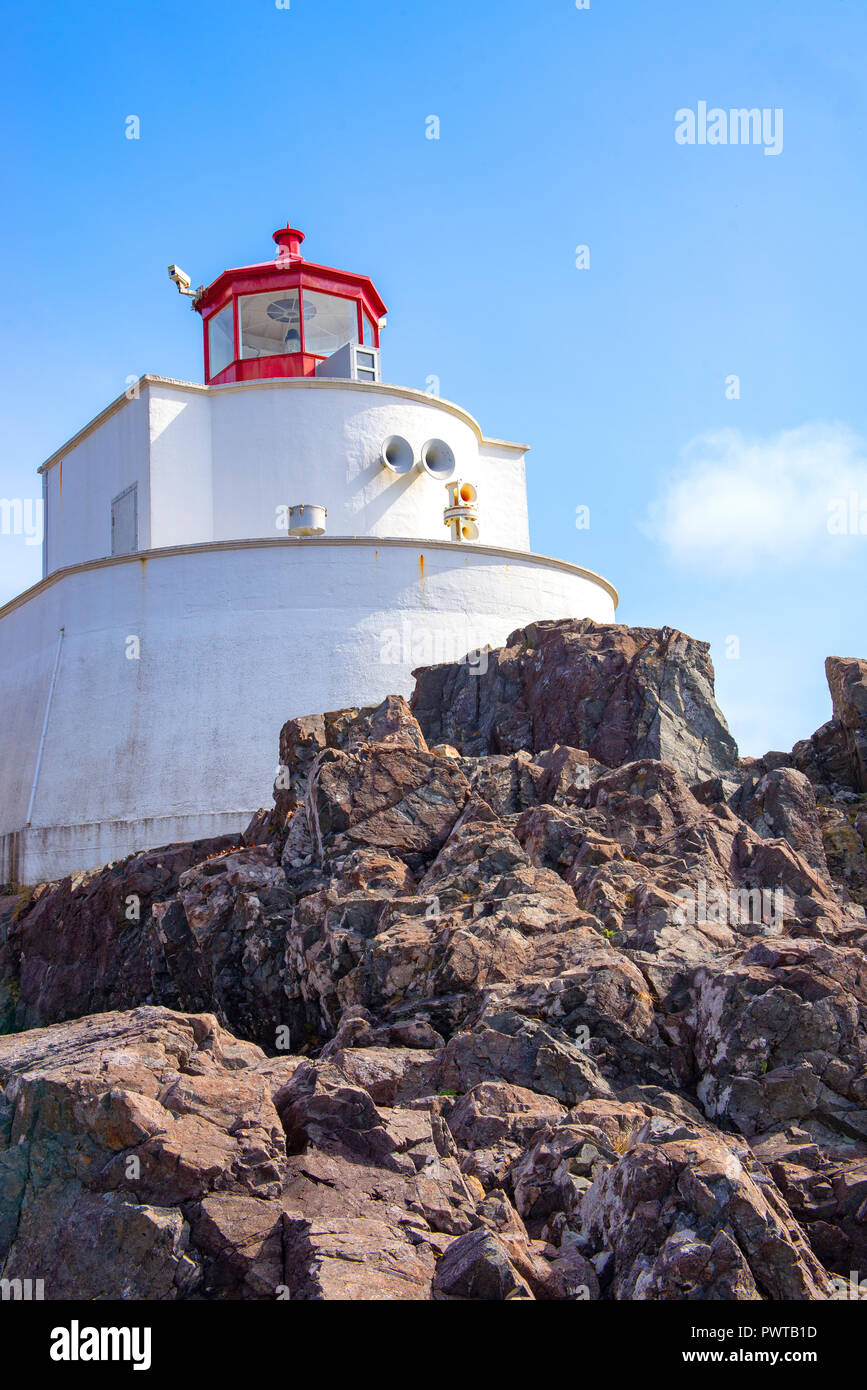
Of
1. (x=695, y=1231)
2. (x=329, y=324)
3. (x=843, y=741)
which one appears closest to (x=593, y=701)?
(x=843, y=741)

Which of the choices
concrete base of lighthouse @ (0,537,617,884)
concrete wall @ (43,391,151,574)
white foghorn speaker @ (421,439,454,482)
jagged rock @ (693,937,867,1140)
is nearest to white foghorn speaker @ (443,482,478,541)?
white foghorn speaker @ (421,439,454,482)

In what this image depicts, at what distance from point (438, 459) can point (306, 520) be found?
4934 mm

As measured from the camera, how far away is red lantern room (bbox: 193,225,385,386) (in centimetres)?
Result: 2922

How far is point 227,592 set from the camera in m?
21.5

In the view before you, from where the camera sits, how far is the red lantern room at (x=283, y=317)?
2922cm

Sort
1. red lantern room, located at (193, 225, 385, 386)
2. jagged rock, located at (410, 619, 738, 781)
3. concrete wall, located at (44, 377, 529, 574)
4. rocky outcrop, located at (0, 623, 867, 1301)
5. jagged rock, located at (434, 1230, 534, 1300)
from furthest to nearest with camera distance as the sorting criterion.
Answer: red lantern room, located at (193, 225, 385, 386), concrete wall, located at (44, 377, 529, 574), jagged rock, located at (410, 619, 738, 781), rocky outcrop, located at (0, 623, 867, 1301), jagged rock, located at (434, 1230, 534, 1300)

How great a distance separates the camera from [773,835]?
13242mm

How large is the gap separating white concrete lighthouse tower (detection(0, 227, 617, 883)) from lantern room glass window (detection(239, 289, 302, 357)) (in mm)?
Answer: 2185

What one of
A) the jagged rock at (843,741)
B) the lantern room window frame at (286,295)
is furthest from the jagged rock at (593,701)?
the lantern room window frame at (286,295)

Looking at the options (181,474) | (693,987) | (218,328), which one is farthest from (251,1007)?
(218,328)

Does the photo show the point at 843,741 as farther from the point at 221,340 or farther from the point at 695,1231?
the point at 221,340

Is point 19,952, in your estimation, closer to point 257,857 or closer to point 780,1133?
point 257,857

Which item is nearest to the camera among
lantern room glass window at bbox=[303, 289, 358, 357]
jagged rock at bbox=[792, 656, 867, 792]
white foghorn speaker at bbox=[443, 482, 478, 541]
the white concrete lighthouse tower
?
jagged rock at bbox=[792, 656, 867, 792]

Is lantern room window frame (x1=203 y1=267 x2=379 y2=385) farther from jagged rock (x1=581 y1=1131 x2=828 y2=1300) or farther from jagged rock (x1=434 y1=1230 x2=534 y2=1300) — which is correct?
jagged rock (x1=434 y1=1230 x2=534 y2=1300)
